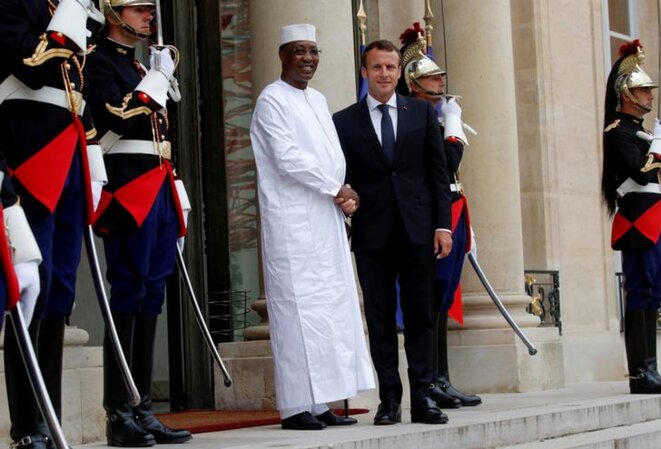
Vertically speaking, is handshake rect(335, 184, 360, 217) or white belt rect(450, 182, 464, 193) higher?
white belt rect(450, 182, 464, 193)

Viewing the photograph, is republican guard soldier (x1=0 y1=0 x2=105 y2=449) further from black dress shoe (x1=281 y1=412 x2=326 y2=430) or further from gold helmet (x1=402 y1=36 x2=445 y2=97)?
gold helmet (x1=402 y1=36 x2=445 y2=97)

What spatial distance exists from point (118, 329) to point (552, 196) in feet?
24.0

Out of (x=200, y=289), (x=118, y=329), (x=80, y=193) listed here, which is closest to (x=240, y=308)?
(x=200, y=289)

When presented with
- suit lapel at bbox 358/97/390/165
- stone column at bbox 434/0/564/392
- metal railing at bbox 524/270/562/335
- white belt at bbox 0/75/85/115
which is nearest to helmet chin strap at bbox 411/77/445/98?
suit lapel at bbox 358/97/390/165

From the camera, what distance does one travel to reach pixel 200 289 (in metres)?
10.9

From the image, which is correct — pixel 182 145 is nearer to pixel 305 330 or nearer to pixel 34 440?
pixel 305 330

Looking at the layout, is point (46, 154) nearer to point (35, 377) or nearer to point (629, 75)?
point (35, 377)

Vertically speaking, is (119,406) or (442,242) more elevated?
(442,242)

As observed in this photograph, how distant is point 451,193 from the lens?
9.21 meters

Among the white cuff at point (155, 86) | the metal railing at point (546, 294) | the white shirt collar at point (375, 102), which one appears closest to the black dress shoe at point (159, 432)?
the white cuff at point (155, 86)

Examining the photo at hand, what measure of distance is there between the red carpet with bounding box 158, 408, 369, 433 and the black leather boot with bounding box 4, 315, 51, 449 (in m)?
2.50

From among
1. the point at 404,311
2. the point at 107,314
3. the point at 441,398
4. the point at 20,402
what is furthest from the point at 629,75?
the point at 20,402

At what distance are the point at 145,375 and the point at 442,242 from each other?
172 centimetres

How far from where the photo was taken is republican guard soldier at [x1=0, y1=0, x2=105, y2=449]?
5.91 metres
